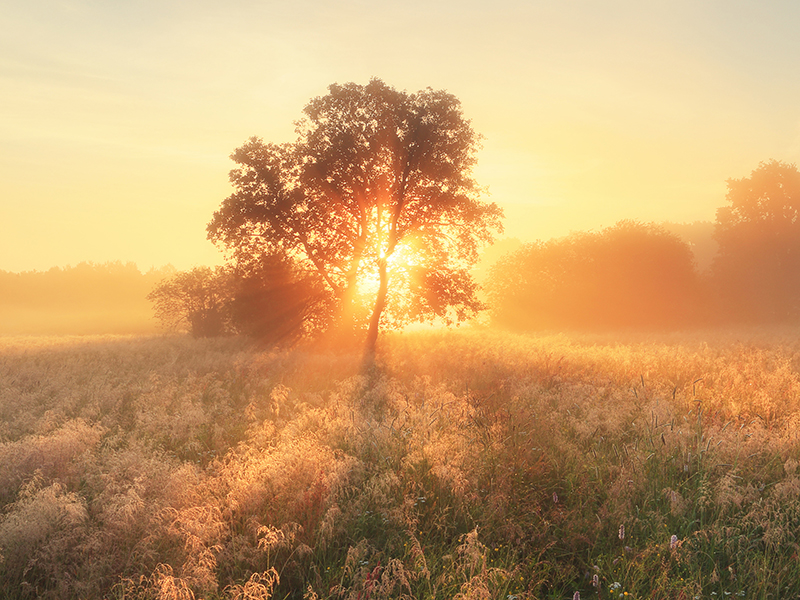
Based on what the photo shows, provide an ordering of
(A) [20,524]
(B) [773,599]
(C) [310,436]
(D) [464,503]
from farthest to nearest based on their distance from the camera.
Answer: (C) [310,436] < (D) [464,503] < (A) [20,524] < (B) [773,599]

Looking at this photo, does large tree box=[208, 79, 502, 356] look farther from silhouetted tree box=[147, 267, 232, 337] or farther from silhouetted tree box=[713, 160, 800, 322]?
silhouetted tree box=[713, 160, 800, 322]

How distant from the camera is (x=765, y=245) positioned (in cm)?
4009

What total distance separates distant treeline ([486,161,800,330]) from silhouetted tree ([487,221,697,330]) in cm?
9

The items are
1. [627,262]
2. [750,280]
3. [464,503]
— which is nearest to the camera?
[464,503]

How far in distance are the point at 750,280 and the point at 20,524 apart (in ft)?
161

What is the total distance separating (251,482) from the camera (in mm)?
4863

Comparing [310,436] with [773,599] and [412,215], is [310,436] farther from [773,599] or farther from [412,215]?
[412,215]

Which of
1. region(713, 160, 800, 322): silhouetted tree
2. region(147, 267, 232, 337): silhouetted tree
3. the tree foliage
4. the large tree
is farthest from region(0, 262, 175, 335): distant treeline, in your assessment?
region(713, 160, 800, 322): silhouetted tree

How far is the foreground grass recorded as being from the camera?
379 centimetres

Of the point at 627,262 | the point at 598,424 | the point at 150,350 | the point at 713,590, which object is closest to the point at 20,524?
the point at 713,590

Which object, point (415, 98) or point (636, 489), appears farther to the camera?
point (415, 98)

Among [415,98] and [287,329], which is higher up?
[415,98]

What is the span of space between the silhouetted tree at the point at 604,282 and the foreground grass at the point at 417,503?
37.5 metres

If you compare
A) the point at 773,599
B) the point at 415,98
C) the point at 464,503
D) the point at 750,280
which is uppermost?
the point at 415,98
